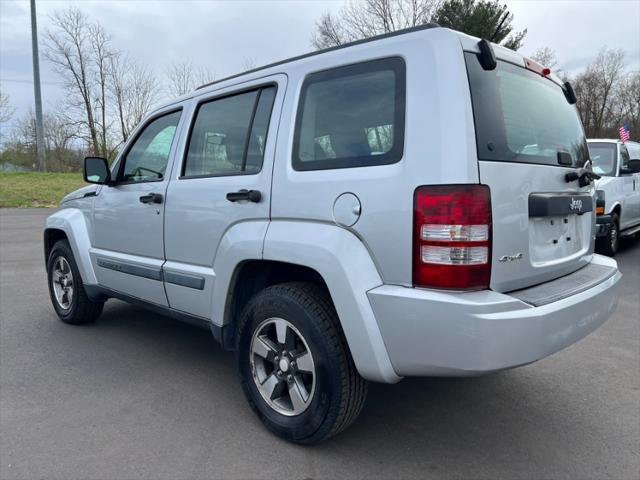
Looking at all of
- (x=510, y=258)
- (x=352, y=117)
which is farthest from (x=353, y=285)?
(x=352, y=117)

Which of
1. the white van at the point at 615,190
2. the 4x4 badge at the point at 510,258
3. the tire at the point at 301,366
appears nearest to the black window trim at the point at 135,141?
the tire at the point at 301,366

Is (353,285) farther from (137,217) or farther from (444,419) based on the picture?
(137,217)

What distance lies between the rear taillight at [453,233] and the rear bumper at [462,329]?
7 centimetres

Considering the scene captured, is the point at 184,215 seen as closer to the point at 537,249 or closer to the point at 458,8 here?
the point at 537,249

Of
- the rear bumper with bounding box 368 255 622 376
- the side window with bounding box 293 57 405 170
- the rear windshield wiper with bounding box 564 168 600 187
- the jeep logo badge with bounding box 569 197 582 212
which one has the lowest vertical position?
the rear bumper with bounding box 368 255 622 376

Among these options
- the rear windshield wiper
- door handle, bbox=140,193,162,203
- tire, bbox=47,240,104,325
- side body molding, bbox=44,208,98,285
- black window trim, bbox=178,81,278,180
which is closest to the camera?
the rear windshield wiper

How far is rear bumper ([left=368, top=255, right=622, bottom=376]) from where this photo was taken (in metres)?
1.99

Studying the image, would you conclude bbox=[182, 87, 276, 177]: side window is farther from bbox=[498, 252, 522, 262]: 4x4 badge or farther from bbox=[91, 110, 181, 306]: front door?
bbox=[498, 252, 522, 262]: 4x4 badge

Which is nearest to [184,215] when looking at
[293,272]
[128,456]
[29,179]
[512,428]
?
[293,272]

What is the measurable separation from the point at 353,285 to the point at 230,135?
56.0 inches

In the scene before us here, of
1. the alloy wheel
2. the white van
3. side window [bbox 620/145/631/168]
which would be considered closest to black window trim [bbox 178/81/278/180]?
the alloy wheel

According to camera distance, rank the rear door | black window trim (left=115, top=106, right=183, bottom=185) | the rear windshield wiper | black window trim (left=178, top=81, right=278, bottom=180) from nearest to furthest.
A: the rear door, the rear windshield wiper, black window trim (left=178, top=81, right=278, bottom=180), black window trim (left=115, top=106, right=183, bottom=185)

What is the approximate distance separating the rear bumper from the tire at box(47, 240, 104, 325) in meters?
3.41

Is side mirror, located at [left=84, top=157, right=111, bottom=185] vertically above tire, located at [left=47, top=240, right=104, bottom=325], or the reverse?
side mirror, located at [left=84, top=157, right=111, bottom=185]
